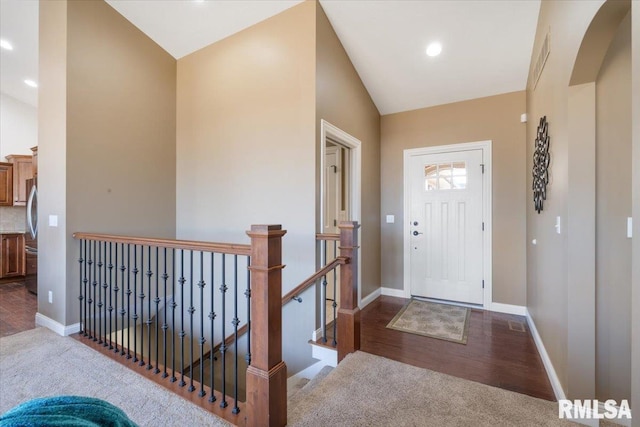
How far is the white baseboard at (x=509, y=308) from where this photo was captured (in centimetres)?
354

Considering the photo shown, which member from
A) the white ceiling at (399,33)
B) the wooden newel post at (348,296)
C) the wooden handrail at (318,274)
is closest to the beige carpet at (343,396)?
the wooden newel post at (348,296)

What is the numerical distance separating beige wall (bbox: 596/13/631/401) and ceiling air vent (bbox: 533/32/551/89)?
75cm

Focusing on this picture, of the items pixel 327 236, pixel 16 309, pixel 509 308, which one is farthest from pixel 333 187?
pixel 16 309

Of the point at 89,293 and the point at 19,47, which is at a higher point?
the point at 19,47

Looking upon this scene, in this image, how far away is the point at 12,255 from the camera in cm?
493

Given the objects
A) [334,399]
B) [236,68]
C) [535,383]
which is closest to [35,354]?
[334,399]

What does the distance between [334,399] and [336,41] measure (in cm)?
331

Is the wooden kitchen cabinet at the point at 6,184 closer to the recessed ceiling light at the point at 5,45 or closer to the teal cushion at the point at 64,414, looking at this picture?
the recessed ceiling light at the point at 5,45

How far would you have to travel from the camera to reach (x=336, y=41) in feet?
10.4

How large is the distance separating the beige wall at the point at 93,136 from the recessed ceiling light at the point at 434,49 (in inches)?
129

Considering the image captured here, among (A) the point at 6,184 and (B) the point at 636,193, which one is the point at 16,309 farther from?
(B) the point at 636,193

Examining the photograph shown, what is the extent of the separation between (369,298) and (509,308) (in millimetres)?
1716

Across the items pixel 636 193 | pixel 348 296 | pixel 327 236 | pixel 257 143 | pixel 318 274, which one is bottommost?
pixel 348 296

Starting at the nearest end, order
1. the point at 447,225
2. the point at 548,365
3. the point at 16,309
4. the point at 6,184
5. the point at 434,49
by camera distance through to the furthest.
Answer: the point at 548,365 < the point at 434,49 < the point at 16,309 < the point at 447,225 < the point at 6,184
